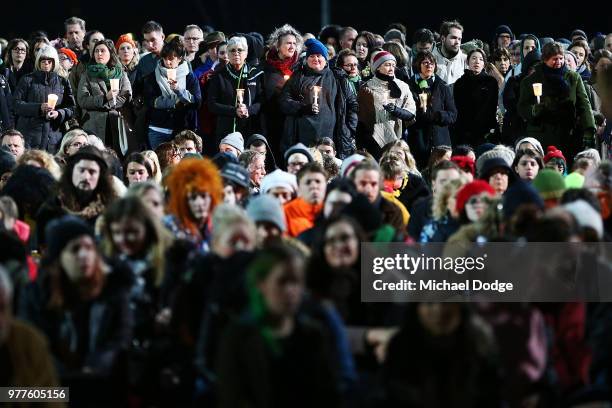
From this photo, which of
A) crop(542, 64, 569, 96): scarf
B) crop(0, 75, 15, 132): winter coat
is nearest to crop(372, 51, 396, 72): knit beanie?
crop(542, 64, 569, 96): scarf

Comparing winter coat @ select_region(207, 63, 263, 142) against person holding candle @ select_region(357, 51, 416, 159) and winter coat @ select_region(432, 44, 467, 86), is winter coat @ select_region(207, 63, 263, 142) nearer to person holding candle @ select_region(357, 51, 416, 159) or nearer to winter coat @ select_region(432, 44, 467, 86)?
person holding candle @ select_region(357, 51, 416, 159)

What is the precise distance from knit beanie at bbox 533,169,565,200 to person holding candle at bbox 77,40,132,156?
6.01 meters

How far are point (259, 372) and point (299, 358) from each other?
0.69ft

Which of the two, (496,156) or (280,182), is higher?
(496,156)

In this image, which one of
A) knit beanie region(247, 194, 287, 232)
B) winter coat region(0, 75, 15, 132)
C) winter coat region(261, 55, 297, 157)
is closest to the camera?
knit beanie region(247, 194, 287, 232)

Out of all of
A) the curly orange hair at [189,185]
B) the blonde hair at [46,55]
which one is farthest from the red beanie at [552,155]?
the blonde hair at [46,55]

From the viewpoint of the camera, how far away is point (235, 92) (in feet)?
44.9

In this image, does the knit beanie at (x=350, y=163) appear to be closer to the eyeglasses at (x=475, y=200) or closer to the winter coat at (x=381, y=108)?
the eyeglasses at (x=475, y=200)

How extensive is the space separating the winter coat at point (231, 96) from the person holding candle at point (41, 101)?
1.49 metres

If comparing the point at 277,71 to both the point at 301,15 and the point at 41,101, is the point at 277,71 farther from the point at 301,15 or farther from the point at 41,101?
the point at 301,15

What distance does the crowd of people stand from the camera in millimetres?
6215

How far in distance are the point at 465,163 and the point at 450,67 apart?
3809 millimetres

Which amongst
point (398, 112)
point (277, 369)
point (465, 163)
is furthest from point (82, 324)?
point (398, 112)

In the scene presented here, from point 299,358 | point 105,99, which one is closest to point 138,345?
point 299,358
